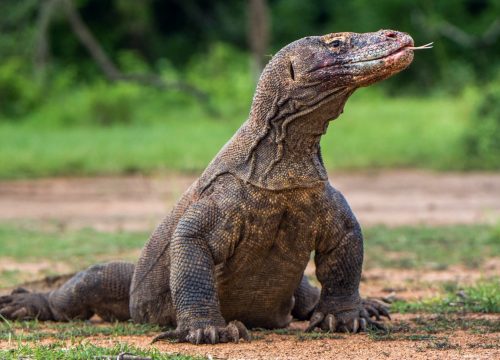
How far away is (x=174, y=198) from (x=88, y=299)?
763 cm

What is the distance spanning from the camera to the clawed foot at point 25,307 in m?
6.43

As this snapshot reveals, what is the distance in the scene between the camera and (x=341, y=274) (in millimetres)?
5703

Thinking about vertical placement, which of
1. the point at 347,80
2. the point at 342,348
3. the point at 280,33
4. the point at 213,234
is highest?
the point at 280,33

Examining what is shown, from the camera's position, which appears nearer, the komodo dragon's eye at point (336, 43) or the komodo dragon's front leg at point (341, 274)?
the komodo dragon's eye at point (336, 43)

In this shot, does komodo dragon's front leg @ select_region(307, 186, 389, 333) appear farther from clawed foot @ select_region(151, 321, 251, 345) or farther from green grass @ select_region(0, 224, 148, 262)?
green grass @ select_region(0, 224, 148, 262)

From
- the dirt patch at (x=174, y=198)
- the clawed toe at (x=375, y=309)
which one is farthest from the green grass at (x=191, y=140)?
the clawed toe at (x=375, y=309)

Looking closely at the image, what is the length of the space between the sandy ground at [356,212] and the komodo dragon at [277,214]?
0.72 feet

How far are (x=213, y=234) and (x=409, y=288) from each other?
8.66ft

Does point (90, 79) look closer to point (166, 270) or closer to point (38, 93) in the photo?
point (38, 93)

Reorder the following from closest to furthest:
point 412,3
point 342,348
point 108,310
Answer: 1. point 342,348
2. point 108,310
3. point 412,3

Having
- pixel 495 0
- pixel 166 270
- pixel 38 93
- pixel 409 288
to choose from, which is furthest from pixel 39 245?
pixel 495 0

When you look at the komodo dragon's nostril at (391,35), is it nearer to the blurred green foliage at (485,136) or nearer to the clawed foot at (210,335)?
the clawed foot at (210,335)

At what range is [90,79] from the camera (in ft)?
86.8

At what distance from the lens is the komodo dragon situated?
5.25 metres
